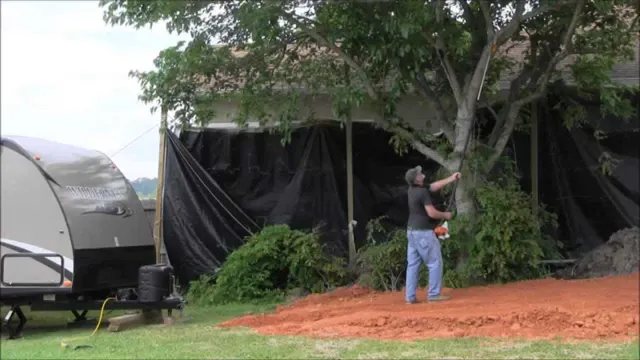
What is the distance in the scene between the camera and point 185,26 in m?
9.01

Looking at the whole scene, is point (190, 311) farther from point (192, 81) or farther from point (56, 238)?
point (192, 81)

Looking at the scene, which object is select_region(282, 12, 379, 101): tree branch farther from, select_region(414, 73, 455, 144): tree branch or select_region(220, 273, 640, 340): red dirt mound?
select_region(220, 273, 640, 340): red dirt mound

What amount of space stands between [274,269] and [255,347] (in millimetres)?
4003

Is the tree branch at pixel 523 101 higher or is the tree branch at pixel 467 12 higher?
the tree branch at pixel 467 12

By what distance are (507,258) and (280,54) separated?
4113mm

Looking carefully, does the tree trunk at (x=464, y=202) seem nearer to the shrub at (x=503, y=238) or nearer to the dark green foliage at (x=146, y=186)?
the shrub at (x=503, y=238)

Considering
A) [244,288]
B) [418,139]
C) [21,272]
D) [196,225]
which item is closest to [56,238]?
[21,272]

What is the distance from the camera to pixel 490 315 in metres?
7.15

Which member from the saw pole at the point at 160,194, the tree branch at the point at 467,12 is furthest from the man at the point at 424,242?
the saw pole at the point at 160,194

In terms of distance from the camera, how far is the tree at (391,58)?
8789 mm

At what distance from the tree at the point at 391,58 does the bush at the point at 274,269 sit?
175 cm

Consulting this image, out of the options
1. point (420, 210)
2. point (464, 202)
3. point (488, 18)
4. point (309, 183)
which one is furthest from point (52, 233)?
point (488, 18)

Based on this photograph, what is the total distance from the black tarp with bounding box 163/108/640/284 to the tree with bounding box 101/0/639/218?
1.23 m

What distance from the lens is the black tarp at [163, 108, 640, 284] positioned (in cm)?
1159
